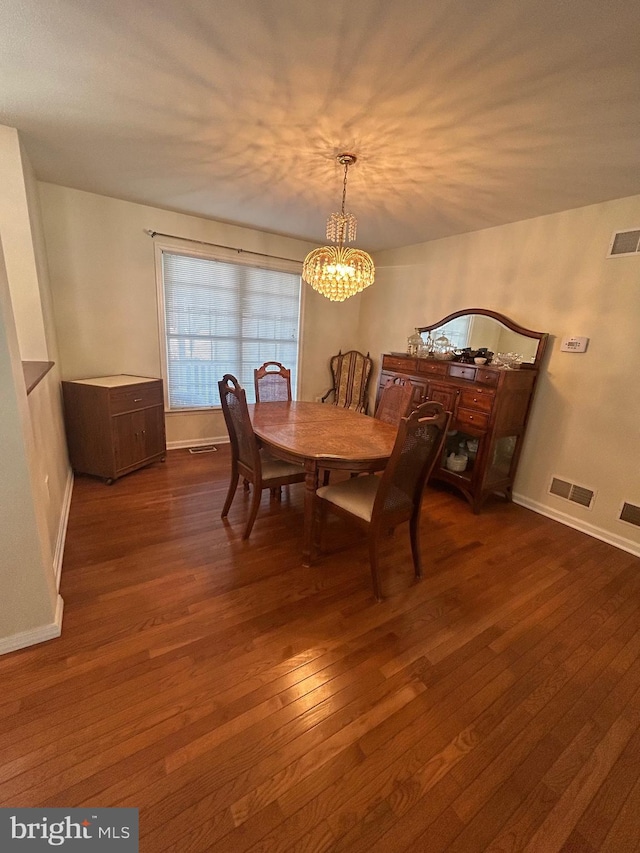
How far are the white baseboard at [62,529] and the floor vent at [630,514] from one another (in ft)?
12.0

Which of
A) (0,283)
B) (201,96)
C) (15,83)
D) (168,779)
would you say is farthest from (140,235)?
(168,779)

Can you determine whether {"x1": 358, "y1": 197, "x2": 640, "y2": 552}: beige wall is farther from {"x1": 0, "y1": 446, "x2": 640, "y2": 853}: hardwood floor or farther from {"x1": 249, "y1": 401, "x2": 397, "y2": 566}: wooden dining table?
{"x1": 249, "y1": 401, "x2": 397, "y2": 566}: wooden dining table

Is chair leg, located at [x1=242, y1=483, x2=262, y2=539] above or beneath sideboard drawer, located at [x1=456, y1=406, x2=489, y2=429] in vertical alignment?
beneath

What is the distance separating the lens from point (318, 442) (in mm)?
1984

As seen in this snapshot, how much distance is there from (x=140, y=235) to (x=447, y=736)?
164 inches

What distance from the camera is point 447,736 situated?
1.21m

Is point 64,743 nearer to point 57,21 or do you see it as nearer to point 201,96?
point 57,21

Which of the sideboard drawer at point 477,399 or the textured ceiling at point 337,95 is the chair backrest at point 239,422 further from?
the sideboard drawer at point 477,399

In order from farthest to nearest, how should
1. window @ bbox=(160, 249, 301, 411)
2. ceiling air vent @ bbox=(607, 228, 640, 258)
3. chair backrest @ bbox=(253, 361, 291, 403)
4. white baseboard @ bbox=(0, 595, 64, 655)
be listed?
window @ bbox=(160, 249, 301, 411), chair backrest @ bbox=(253, 361, 291, 403), ceiling air vent @ bbox=(607, 228, 640, 258), white baseboard @ bbox=(0, 595, 64, 655)

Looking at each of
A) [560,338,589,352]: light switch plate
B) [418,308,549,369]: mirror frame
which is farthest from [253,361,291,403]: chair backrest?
[560,338,589,352]: light switch plate

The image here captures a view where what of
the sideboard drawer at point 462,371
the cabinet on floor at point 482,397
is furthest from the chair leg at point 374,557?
the sideboard drawer at point 462,371

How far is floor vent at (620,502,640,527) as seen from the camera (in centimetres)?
238

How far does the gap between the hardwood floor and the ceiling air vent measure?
2174 millimetres

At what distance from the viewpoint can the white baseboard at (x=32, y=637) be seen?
1378 mm
